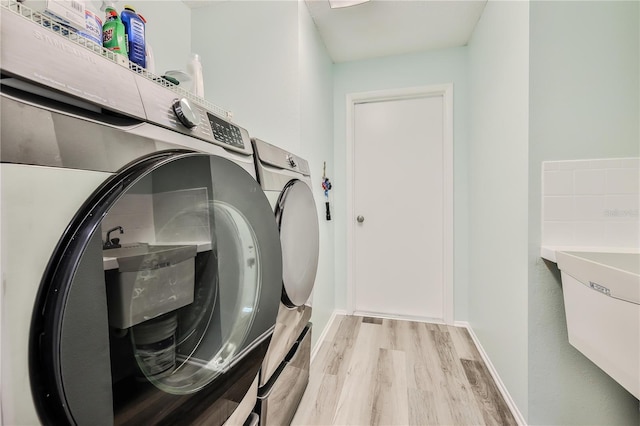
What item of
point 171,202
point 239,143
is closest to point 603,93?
point 239,143

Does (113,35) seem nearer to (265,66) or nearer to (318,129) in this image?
(265,66)

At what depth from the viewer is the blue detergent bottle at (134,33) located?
0.89 m

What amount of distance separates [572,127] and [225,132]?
1.37 m

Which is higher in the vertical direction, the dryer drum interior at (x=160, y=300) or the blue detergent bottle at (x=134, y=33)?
the blue detergent bottle at (x=134, y=33)

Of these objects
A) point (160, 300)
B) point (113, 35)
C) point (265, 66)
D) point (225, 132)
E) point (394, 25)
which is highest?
point (394, 25)

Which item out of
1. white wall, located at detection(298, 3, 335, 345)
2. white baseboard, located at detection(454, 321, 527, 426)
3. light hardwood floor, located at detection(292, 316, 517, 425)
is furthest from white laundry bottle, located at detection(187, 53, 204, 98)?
white baseboard, located at detection(454, 321, 527, 426)

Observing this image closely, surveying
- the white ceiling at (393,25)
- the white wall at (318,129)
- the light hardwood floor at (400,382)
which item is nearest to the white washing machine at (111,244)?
the light hardwood floor at (400,382)

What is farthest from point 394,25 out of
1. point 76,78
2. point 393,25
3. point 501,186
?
point 76,78

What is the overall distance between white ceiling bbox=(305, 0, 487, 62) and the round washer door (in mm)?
1393

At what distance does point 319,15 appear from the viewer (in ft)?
5.99

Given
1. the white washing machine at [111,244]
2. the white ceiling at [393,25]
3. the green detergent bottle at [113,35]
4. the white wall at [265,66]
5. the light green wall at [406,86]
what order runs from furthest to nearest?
the light green wall at [406,86] → the white ceiling at [393,25] → the white wall at [265,66] → the green detergent bottle at [113,35] → the white washing machine at [111,244]

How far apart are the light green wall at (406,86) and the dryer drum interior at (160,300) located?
1675mm

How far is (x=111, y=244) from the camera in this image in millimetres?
412

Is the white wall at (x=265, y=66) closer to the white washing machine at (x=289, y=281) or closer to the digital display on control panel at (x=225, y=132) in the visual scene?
the white washing machine at (x=289, y=281)
